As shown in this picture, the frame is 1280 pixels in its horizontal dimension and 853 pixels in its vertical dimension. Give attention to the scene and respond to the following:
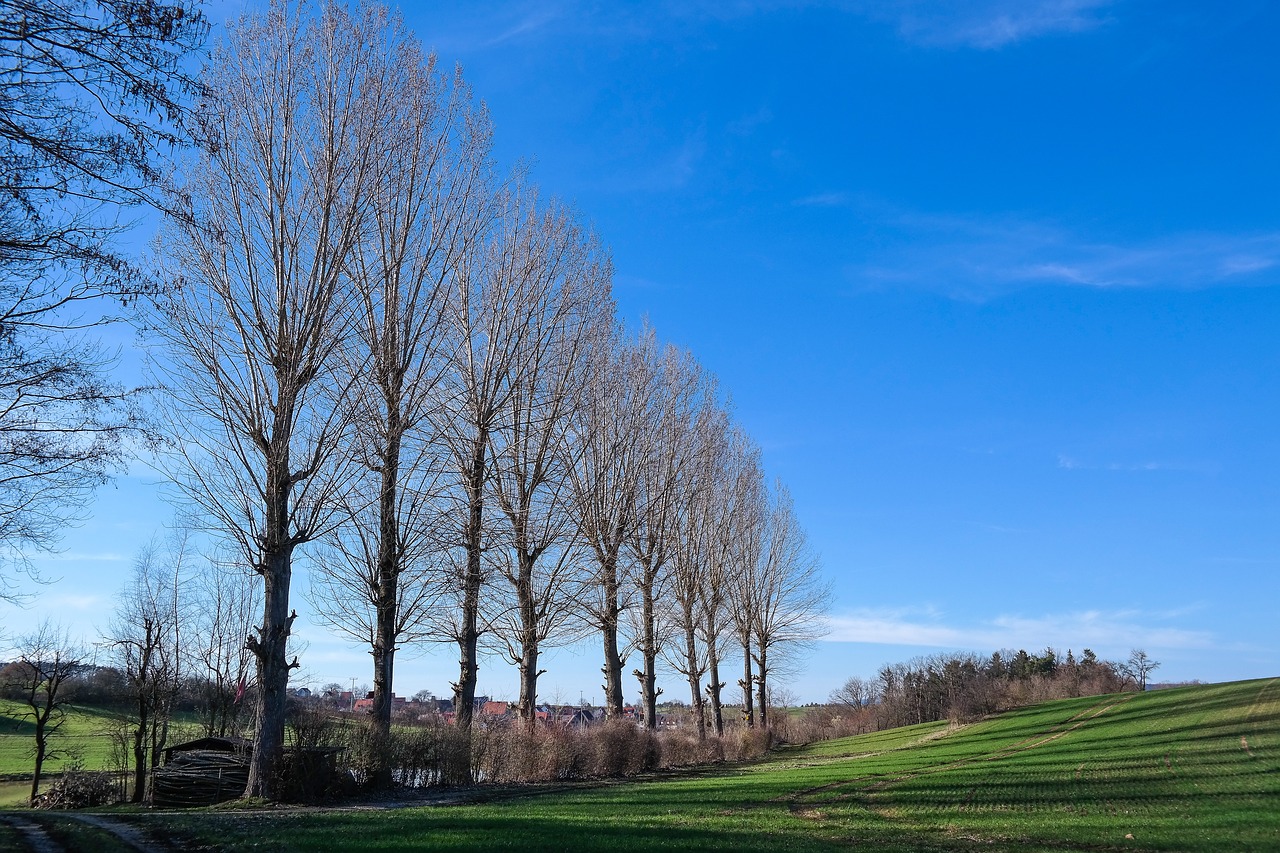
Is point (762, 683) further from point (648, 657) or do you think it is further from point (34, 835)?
point (34, 835)

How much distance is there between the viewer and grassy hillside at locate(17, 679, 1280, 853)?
8898 millimetres

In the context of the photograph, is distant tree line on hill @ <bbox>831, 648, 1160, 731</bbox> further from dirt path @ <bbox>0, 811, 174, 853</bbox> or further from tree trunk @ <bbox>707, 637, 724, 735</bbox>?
dirt path @ <bbox>0, 811, 174, 853</bbox>

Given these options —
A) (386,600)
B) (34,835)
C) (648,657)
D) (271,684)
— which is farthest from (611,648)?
(34,835)

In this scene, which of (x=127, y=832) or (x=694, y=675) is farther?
(x=694, y=675)

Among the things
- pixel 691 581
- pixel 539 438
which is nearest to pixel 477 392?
pixel 539 438

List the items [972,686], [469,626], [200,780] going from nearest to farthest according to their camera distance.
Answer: [200,780], [469,626], [972,686]

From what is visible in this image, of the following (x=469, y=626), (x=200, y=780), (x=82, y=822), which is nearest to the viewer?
(x=82, y=822)

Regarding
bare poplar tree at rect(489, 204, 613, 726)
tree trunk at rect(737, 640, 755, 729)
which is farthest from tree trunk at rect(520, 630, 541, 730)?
tree trunk at rect(737, 640, 755, 729)

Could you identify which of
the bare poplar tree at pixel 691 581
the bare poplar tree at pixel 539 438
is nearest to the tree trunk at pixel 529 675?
the bare poplar tree at pixel 539 438

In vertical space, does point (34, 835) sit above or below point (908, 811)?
above

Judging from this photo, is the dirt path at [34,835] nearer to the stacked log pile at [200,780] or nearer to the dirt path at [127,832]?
the dirt path at [127,832]

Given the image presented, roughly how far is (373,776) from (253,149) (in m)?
12.2

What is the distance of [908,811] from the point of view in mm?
14398

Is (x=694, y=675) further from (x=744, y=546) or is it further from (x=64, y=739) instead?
(x=64, y=739)
